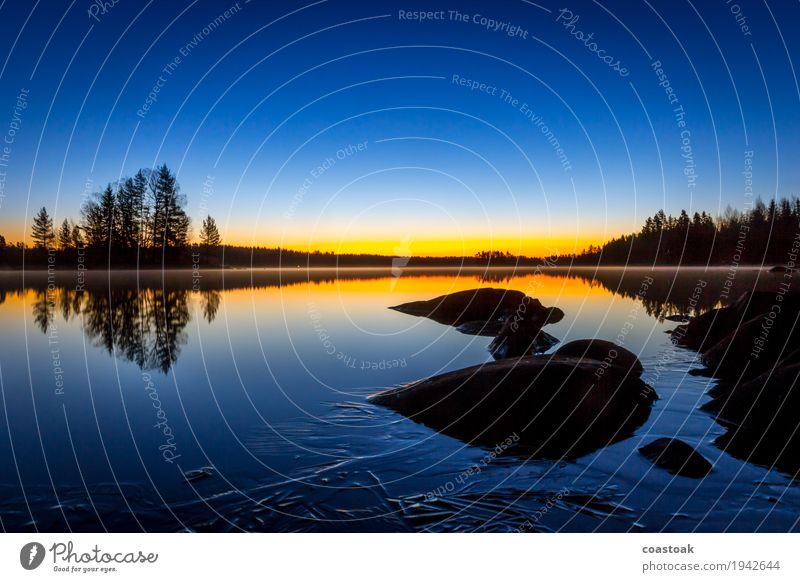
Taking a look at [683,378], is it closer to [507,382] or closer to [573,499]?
[507,382]

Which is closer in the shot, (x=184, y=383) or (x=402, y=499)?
(x=402, y=499)

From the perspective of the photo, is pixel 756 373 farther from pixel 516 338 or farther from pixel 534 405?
pixel 534 405

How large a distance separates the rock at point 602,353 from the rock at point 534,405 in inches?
73.9

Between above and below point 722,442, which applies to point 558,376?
above

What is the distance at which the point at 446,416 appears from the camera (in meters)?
12.6

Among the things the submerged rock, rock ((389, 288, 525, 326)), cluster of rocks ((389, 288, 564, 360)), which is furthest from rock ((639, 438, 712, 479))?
rock ((389, 288, 525, 326))

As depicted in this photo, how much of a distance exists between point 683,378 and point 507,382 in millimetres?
8389

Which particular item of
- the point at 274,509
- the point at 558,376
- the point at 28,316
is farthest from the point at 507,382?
the point at 28,316

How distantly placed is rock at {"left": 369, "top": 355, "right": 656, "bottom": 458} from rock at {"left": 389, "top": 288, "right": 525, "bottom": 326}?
17248 mm

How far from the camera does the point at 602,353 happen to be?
16.1 meters
